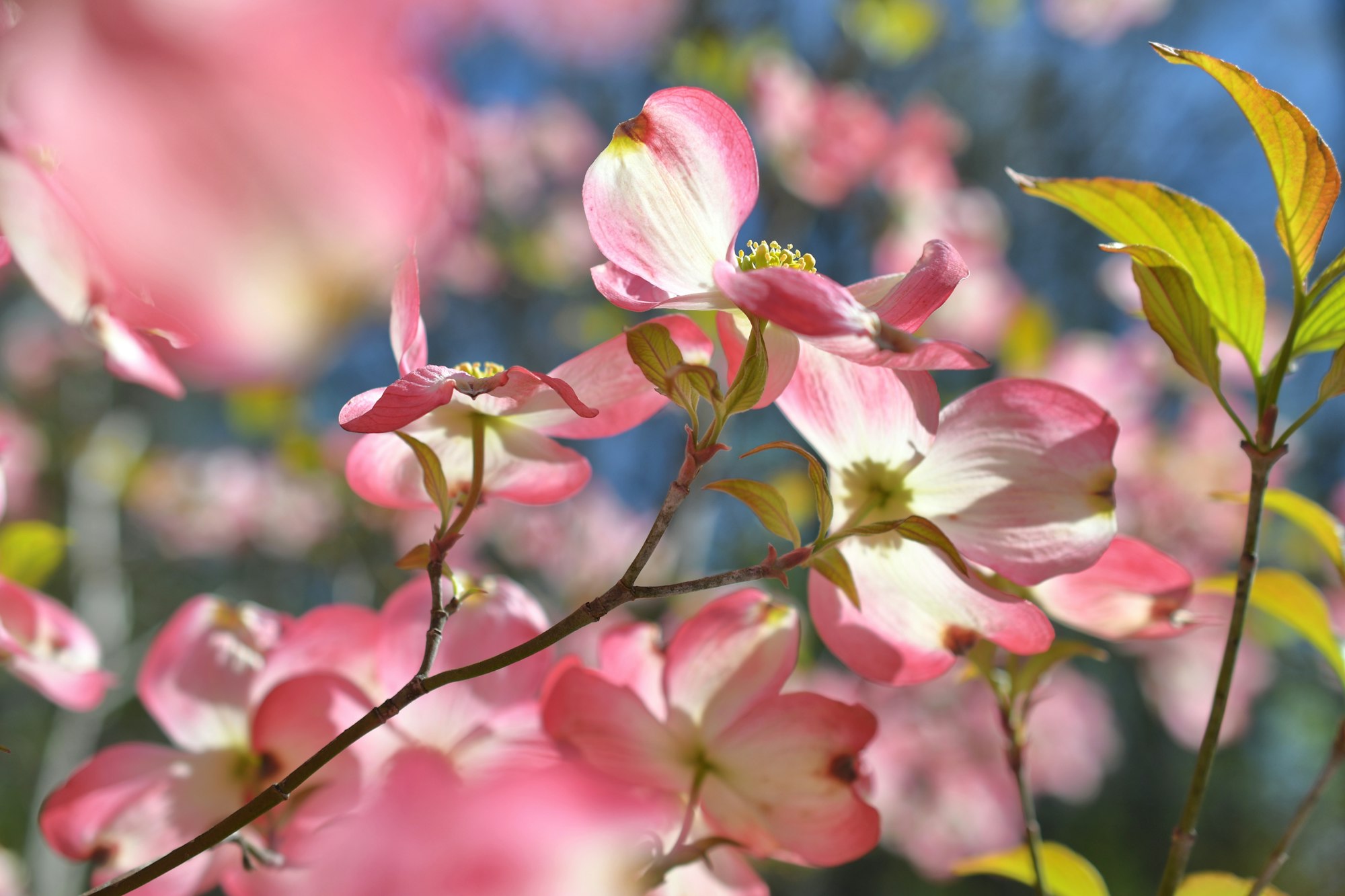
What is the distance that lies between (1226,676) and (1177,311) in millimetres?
92

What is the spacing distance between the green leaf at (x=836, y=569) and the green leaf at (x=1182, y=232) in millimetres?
100

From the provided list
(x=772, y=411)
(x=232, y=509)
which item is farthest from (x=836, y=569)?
(x=232, y=509)

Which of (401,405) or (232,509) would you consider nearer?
(401,405)

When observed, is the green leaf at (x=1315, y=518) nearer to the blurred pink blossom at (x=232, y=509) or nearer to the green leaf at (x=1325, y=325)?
the green leaf at (x=1325, y=325)

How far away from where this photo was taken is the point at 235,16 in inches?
2.3

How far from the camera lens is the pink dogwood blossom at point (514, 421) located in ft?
0.69

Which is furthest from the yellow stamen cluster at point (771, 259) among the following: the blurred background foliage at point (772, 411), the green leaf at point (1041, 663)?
the blurred background foliage at point (772, 411)

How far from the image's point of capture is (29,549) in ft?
1.22

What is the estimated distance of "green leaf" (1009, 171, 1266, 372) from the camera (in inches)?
8.4

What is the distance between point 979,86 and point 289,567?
2.82 metres

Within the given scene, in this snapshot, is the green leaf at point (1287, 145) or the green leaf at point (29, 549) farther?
the green leaf at point (29, 549)

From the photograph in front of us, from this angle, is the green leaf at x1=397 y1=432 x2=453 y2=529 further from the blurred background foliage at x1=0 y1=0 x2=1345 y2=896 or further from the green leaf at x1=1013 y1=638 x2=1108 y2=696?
the blurred background foliage at x1=0 y1=0 x2=1345 y2=896

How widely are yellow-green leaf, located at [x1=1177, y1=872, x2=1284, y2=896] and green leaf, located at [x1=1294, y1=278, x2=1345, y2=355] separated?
16 centimetres

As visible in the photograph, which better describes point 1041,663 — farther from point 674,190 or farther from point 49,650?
point 49,650
